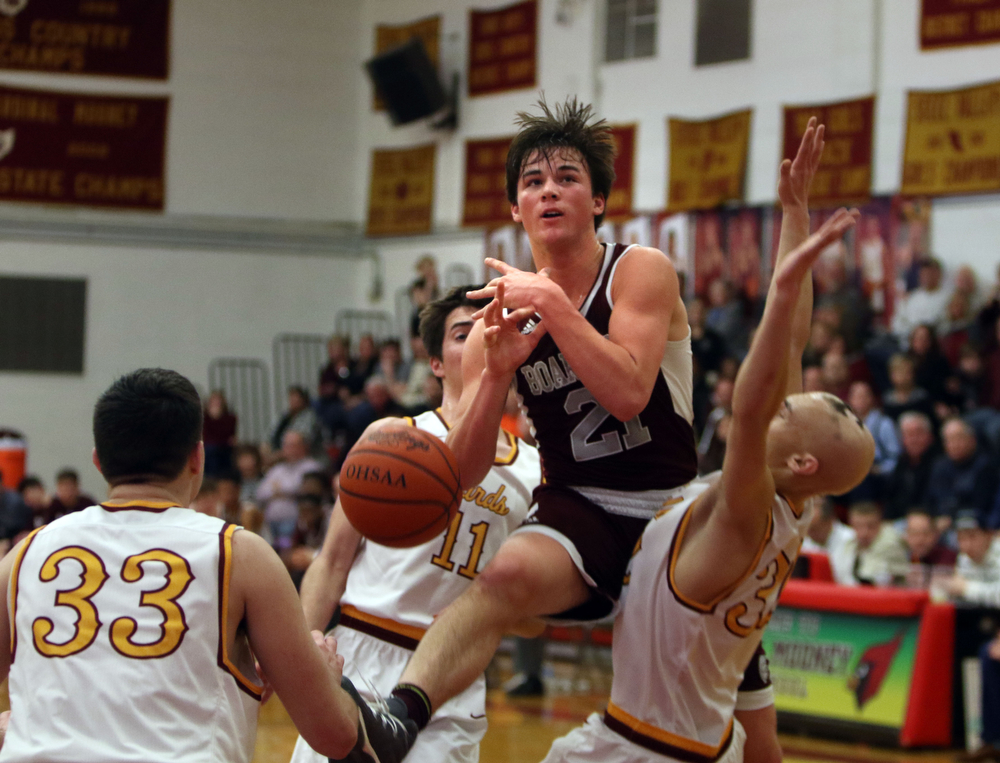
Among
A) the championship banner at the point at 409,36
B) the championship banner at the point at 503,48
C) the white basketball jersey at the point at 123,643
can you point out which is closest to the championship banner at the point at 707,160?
the championship banner at the point at 503,48

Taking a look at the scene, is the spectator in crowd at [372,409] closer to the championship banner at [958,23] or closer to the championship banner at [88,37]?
the championship banner at [958,23]

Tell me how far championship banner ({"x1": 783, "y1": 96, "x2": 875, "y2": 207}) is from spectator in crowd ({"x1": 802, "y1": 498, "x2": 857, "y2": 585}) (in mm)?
5359

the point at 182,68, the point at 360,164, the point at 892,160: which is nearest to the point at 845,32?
the point at 892,160

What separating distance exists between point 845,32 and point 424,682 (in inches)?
470

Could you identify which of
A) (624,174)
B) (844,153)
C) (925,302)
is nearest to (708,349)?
(925,302)

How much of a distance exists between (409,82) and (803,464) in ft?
47.8

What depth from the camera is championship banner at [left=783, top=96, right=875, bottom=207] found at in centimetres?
1334

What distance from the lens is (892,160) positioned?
1322cm

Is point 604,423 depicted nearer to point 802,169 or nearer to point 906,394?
point 802,169

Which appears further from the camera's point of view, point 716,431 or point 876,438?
point 716,431

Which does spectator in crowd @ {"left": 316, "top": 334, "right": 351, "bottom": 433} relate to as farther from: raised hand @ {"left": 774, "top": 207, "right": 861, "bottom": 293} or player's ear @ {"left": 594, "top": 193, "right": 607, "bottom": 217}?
raised hand @ {"left": 774, "top": 207, "right": 861, "bottom": 293}

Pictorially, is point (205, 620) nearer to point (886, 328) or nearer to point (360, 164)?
point (886, 328)

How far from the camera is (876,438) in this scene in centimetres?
1042

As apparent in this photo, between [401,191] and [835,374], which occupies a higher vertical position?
[401,191]
